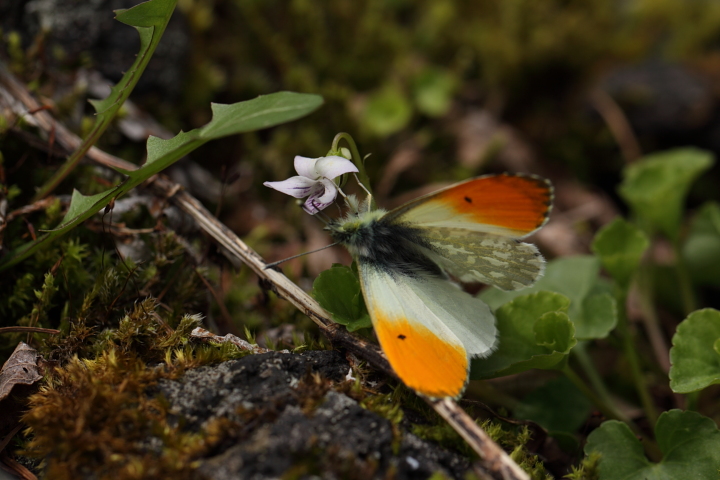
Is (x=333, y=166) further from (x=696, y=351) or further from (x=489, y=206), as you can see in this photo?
(x=696, y=351)

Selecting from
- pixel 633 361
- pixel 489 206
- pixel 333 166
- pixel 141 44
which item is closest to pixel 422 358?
pixel 489 206

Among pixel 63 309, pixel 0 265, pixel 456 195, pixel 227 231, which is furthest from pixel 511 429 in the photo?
pixel 0 265

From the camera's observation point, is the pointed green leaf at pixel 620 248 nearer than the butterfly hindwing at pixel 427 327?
No

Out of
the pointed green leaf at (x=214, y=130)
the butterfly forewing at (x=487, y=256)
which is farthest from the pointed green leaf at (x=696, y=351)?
the pointed green leaf at (x=214, y=130)

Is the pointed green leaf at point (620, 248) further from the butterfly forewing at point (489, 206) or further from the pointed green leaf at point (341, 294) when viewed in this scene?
the pointed green leaf at point (341, 294)

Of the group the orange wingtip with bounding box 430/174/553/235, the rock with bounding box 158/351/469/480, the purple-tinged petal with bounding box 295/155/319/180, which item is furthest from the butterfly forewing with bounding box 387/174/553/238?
the rock with bounding box 158/351/469/480

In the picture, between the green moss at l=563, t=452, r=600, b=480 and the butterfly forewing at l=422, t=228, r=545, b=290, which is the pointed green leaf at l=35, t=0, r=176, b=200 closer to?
the butterfly forewing at l=422, t=228, r=545, b=290

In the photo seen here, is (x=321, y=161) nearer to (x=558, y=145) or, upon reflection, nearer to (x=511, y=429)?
(x=511, y=429)
